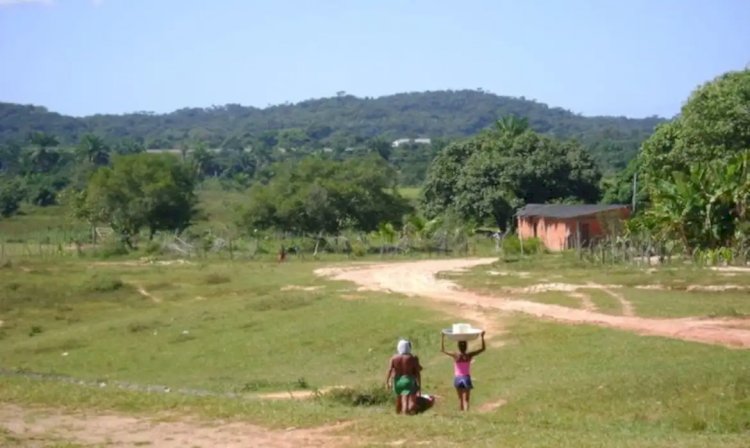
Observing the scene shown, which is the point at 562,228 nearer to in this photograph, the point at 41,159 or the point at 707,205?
the point at 707,205

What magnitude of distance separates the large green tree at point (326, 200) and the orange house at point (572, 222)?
10.4 m

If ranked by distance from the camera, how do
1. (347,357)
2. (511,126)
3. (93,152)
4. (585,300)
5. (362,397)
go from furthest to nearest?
(93,152)
(511,126)
(585,300)
(347,357)
(362,397)

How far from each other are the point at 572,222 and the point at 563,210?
2.08 m

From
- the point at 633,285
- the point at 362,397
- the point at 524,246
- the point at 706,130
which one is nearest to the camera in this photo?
the point at 362,397

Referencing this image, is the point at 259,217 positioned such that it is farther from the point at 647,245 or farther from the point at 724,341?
the point at 724,341

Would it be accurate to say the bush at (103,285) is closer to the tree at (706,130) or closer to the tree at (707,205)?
the tree at (707,205)

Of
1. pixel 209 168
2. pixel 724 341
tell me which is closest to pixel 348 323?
pixel 724 341

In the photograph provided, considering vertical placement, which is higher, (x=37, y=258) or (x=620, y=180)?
(x=620, y=180)

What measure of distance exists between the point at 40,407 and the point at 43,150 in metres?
131

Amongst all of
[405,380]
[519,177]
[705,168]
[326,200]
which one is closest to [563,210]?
[519,177]

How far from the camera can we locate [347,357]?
1077 inches

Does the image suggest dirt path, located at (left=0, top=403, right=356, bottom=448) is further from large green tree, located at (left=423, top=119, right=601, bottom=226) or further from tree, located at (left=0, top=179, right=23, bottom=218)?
tree, located at (left=0, top=179, right=23, bottom=218)

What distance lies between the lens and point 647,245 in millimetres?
45188

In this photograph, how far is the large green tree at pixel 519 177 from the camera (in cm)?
7138
